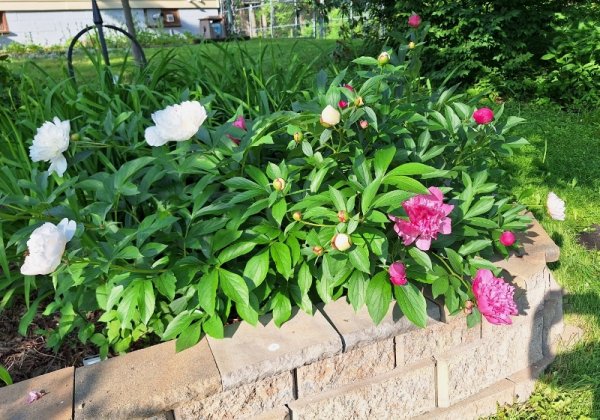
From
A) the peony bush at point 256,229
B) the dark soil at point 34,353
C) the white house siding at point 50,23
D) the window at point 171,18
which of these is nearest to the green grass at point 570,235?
the peony bush at point 256,229

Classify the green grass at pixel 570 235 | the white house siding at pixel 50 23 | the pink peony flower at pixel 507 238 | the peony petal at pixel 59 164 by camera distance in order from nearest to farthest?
the peony petal at pixel 59 164
the pink peony flower at pixel 507 238
the green grass at pixel 570 235
the white house siding at pixel 50 23

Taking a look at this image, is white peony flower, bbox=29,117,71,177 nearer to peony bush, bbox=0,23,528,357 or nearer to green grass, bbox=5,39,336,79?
peony bush, bbox=0,23,528,357

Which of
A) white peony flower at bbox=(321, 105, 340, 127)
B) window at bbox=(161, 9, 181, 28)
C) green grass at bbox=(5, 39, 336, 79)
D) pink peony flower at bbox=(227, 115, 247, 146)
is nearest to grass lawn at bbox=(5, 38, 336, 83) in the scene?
green grass at bbox=(5, 39, 336, 79)

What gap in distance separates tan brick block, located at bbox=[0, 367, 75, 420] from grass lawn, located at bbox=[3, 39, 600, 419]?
1.41 metres

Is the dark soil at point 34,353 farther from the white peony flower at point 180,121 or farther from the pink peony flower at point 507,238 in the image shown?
the pink peony flower at point 507,238

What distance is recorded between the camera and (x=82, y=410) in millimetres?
1237

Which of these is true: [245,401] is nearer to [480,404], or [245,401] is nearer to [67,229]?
[67,229]

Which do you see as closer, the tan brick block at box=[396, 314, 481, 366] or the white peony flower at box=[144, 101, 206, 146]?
the white peony flower at box=[144, 101, 206, 146]

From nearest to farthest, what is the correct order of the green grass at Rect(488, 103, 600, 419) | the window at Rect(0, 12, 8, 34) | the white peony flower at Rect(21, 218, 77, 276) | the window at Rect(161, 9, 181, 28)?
the white peony flower at Rect(21, 218, 77, 276), the green grass at Rect(488, 103, 600, 419), the window at Rect(0, 12, 8, 34), the window at Rect(161, 9, 181, 28)

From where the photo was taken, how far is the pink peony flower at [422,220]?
139cm

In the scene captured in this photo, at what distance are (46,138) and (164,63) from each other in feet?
4.30

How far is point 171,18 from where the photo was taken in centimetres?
1712

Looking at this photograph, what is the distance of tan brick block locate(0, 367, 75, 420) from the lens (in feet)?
4.03

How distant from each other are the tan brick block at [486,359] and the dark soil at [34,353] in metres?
1.16
